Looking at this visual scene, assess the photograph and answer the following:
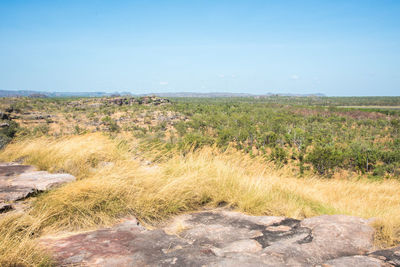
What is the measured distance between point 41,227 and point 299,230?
2.97m

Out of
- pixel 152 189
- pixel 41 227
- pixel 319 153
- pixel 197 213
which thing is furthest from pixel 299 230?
pixel 319 153

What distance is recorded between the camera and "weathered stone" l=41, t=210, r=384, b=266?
2008 mm

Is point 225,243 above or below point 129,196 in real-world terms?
below

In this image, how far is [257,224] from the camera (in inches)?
115

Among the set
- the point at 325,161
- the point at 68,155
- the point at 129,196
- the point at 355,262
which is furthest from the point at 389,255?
the point at 325,161

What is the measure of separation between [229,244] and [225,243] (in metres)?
0.05

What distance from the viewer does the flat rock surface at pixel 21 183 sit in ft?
10.1

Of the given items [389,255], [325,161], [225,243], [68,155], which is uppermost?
[68,155]

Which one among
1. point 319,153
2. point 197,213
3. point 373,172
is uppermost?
point 197,213

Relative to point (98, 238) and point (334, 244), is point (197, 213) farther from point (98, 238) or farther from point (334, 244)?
point (334, 244)

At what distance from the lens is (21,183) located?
3533mm

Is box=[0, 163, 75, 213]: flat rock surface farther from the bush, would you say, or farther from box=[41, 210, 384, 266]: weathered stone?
the bush

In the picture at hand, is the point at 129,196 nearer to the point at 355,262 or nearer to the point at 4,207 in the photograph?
the point at 4,207

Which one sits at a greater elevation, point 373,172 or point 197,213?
point 197,213
